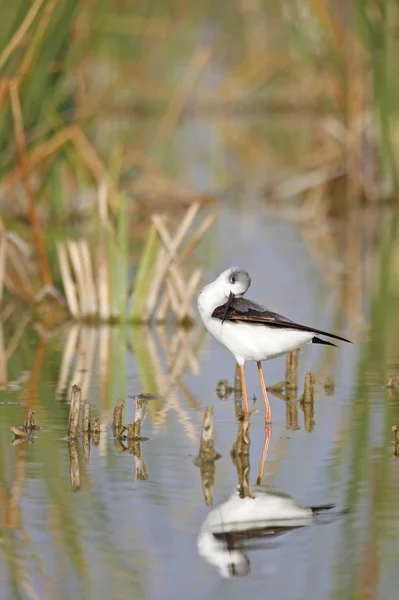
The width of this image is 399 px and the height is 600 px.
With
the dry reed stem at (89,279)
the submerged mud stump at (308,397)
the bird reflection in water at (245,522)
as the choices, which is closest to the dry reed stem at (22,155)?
the dry reed stem at (89,279)

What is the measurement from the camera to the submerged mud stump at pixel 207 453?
4670 mm

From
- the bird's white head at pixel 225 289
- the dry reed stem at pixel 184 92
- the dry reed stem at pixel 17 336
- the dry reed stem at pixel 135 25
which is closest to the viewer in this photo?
the bird's white head at pixel 225 289

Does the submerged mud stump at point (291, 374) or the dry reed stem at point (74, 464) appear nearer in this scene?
the dry reed stem at point (74, 464)

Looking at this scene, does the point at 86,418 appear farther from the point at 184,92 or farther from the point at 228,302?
the point at 184,92

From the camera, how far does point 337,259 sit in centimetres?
1132

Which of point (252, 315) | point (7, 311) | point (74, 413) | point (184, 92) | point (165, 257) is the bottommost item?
point (74, 413)

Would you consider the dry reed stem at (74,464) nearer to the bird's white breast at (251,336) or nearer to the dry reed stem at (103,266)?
the bird's white breast at (251,336)

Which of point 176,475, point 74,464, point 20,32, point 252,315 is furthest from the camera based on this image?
point 20,32

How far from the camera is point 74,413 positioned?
511 cm

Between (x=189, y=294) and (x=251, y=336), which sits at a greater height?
(x=189, y=294)

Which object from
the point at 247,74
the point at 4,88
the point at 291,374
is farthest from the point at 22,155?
the point at 247,74

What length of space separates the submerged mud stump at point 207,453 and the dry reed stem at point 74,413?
51 cm

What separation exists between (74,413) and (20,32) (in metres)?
3.26

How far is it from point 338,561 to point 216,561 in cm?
33
